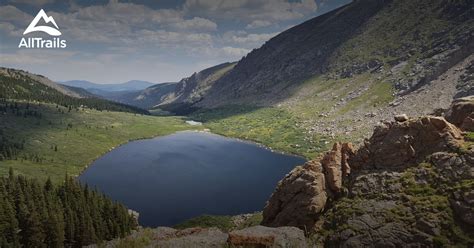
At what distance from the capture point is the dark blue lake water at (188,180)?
110 m

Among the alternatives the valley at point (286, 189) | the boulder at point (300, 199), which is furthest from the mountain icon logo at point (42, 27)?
the boulder at point (300, 199)

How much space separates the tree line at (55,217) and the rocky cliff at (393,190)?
4293 cm

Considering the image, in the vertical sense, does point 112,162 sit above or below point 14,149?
below

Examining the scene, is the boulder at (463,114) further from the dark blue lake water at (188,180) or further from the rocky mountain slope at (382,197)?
the dark blue lake water at (188,180)

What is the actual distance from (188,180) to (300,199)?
97846 mm

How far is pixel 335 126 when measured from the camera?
19850 centimetres

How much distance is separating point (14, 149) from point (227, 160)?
322 feet

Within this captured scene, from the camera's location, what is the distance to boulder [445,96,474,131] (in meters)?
42.0

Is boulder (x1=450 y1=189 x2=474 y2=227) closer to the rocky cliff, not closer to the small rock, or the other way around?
the rocky cliff

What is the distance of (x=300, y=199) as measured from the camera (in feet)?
157

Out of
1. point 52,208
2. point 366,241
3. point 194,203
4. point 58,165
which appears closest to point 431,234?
point 366,241

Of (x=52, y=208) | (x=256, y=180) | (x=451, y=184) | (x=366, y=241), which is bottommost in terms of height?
(x=256, y=180)

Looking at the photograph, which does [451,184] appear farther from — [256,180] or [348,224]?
[256,180]

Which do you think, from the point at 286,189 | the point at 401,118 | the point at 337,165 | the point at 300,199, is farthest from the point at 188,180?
the point at 401,118
